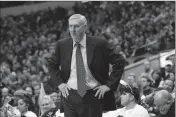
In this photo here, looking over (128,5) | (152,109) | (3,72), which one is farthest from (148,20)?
(152,109)

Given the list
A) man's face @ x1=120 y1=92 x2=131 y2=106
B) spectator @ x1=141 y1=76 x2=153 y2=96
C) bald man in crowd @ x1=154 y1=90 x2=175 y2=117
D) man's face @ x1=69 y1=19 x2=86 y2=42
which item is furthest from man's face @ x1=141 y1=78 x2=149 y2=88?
man's face @ x1=69 y1=19 x2=86 y2=42

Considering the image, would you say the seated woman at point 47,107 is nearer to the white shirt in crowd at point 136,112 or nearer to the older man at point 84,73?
the white shirt in crowd at point 136,112

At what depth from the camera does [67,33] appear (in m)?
21.7

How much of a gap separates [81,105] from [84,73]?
0.29 meters

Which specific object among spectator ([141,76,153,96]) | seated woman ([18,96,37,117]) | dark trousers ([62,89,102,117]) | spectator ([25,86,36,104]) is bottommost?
spectator ([25,86,36,104])

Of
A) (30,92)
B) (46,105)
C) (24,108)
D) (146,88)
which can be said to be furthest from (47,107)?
(30,92)

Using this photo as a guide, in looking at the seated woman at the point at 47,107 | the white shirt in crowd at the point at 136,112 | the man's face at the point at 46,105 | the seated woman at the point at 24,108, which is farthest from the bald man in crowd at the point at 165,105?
the seated woman at the point at 24,108

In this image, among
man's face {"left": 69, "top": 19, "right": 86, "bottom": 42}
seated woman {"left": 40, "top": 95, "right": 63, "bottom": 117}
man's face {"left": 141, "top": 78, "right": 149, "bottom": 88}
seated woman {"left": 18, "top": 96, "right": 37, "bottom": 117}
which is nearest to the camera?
man's face {"left": 69, "top": 19, "right": 86, "bottom": 42}

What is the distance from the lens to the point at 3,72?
15.7 meters

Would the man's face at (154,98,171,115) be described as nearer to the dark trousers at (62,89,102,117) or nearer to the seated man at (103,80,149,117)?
the seated man at (103,80,149,117)

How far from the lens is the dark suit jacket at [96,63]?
481 centimetres

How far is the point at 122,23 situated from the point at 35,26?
4.95 metres

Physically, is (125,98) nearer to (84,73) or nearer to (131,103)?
(131,103)

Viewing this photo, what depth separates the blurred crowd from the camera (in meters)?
14.6
